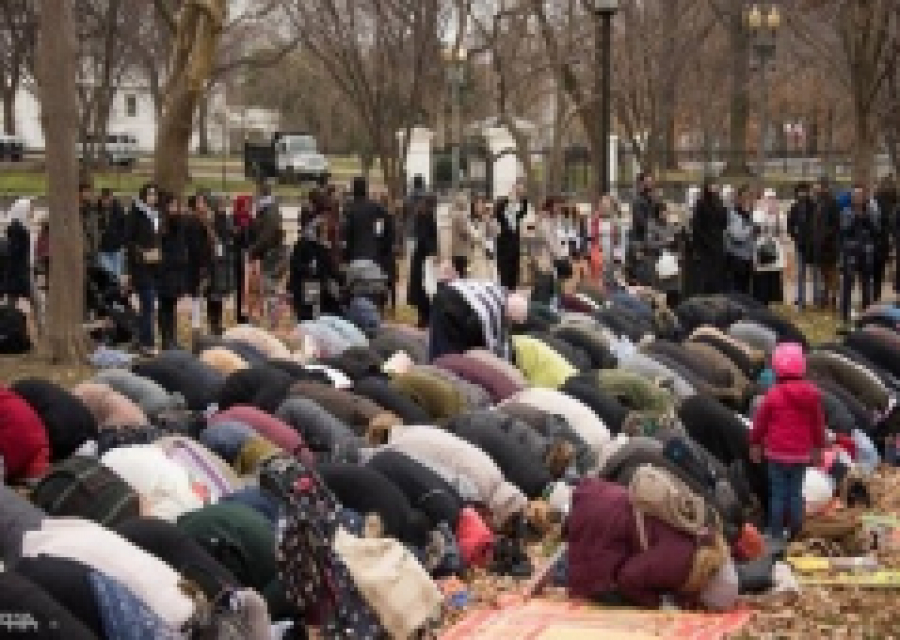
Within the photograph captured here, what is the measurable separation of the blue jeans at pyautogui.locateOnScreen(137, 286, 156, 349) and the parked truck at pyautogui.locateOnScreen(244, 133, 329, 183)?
28957 millimetres

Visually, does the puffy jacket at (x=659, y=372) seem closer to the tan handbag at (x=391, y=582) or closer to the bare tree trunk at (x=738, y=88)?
the tan handbag at (x=391, y=582)

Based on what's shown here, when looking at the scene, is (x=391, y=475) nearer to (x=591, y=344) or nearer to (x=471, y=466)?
(x=471, y=466)

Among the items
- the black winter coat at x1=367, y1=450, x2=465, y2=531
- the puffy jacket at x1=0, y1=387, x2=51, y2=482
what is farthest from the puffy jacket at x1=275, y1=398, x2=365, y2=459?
the puffy jacket at x1=0, y1=387, x2=51, y2=482

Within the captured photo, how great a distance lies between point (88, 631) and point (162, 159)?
14.5 m

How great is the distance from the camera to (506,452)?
28.9ft

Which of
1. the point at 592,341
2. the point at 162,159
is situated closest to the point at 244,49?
the point at 162,159

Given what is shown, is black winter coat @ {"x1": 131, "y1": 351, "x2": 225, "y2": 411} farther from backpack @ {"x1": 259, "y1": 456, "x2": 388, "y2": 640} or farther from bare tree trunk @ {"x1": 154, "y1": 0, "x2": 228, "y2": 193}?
bare tree trunk @ {"x1": 154, "y1": 0, "x2": 228, "y2": 193}

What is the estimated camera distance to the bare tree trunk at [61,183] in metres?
14.1

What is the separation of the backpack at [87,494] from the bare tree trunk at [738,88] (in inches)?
1042

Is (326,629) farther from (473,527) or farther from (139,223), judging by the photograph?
(139,223)

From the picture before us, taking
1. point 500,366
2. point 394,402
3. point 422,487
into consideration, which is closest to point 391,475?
point 422,487

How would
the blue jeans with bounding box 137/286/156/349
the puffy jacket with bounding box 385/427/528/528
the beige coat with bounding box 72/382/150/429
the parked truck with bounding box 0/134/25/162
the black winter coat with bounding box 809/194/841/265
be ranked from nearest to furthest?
the puffy jacket with bounding box 385/427/528/528, the beige coat with bounding box 72/382/150/429, the blue jeans with bounding box 137/286/156/349, the black winter coat with bounding box 809/194/841/265, the parked truck with bounding box 0/134/25/162

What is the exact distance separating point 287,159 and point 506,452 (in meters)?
37.5

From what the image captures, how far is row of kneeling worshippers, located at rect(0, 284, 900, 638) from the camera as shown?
643 cm
